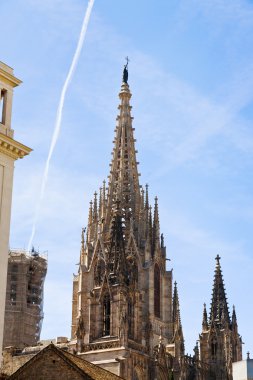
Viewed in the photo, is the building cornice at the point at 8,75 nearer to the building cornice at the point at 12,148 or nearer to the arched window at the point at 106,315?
the building cornice at the point at 12,148

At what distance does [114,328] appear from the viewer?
62062mm

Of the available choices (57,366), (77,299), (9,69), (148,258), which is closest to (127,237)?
(148,258)

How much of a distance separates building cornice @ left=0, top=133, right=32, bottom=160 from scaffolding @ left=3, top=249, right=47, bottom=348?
164ft

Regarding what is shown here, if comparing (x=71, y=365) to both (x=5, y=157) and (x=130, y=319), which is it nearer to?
(x=5, y=157)

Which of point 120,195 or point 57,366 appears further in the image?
point 120,195

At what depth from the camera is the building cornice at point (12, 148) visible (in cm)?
3403

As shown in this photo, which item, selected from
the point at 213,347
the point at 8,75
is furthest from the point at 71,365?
the point at 213,347

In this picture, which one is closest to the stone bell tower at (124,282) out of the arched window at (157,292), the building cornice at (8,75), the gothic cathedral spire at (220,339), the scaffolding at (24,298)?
the arched window at (157,292)

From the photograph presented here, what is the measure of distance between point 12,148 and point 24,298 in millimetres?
53876

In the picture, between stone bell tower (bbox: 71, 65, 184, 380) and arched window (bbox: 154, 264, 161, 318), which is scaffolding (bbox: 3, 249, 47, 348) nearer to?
stone bell tower (bbox: 71, 65, 184, 380)

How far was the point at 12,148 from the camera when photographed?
34.5 m

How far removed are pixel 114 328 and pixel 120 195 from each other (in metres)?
22.9

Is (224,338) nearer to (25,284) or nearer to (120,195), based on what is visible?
(120,195)

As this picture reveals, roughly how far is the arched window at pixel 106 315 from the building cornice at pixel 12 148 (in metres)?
30.8
